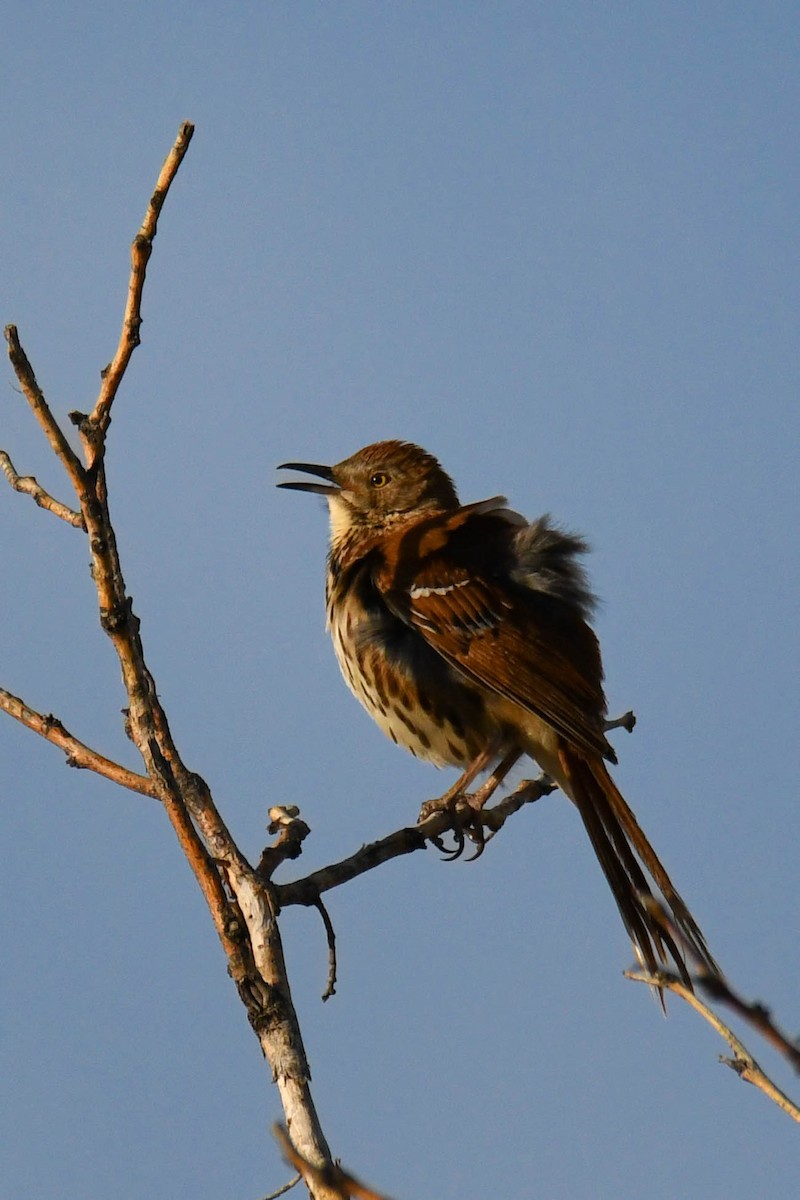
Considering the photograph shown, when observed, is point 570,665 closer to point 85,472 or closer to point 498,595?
point 498,595

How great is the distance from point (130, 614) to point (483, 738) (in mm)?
2911

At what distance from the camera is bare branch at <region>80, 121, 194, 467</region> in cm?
316

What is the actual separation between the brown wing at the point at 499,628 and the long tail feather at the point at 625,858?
11 centimetres

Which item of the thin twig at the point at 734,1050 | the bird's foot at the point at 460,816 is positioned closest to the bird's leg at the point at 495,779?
the bird's foot at the point at 460,816

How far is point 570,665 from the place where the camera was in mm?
5945

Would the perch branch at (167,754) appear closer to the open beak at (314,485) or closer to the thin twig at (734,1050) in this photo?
the thin twig at (734,1050)

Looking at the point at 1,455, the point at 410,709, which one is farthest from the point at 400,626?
the point at 1,455

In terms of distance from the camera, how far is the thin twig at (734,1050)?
6.69ft

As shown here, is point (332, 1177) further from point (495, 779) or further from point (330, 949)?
point (495, 779)

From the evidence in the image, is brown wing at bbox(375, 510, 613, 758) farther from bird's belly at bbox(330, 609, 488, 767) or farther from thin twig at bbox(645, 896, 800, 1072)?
thin twig at bbox(645, 896, 800, 1072)

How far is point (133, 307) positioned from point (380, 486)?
4139 millimetres

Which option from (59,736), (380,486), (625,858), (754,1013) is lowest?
(754,1013)

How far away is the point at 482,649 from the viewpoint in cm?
588

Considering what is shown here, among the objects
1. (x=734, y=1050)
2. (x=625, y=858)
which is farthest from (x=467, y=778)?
(x=734, y=1050)
